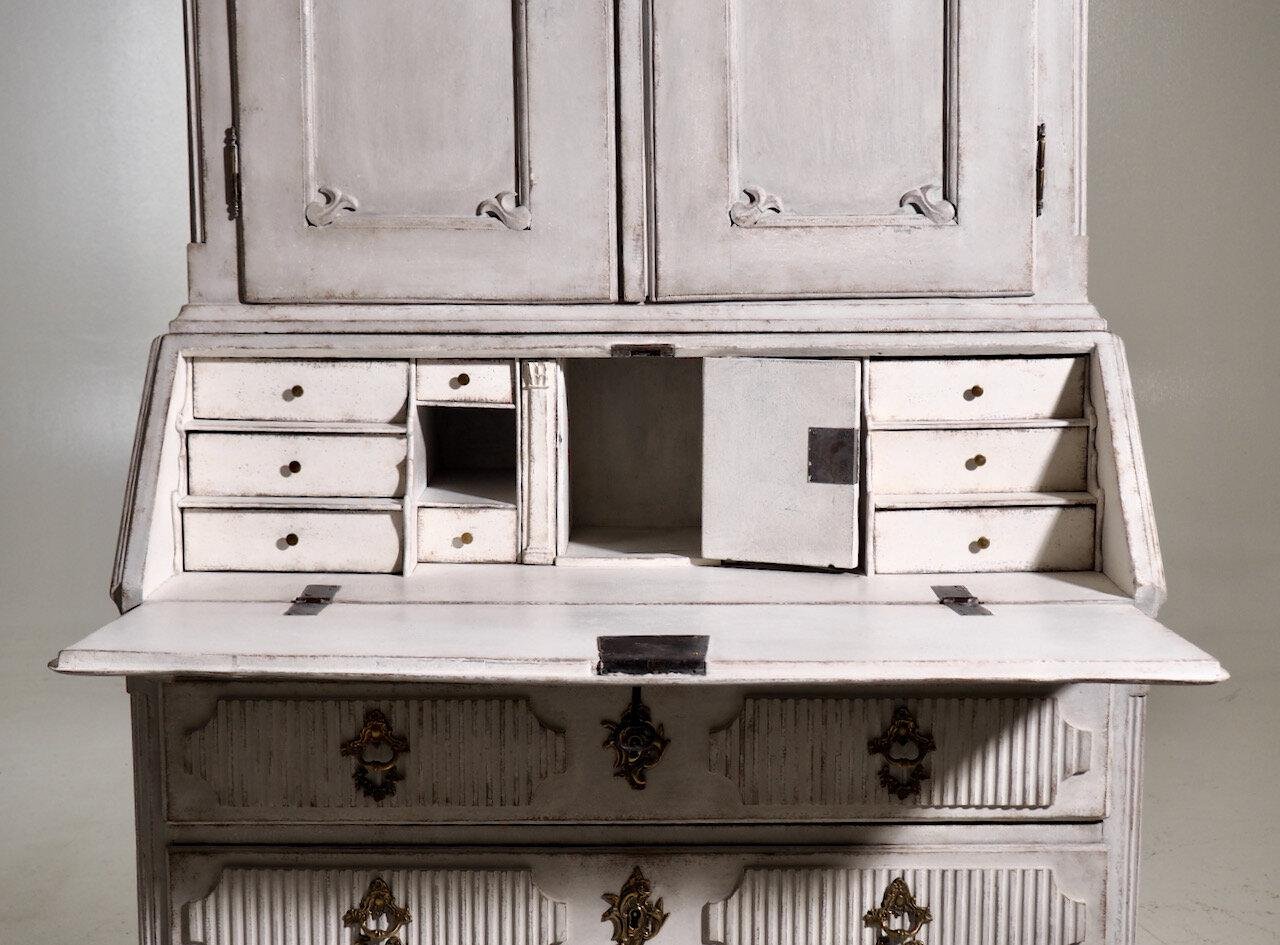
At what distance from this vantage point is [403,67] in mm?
2156

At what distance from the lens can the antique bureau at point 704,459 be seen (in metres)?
1.99

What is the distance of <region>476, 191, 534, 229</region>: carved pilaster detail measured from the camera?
7.10 feet

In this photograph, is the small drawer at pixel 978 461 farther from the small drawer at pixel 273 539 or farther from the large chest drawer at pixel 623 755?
the small drawer at pixel 273 539

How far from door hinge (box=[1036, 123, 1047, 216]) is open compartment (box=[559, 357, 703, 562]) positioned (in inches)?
29.1

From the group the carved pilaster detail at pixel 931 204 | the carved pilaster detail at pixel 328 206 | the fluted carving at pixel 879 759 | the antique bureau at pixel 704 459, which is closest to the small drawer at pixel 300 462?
the antique bureau at pixel 704 459

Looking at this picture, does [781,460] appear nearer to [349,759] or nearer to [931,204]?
[931,204]

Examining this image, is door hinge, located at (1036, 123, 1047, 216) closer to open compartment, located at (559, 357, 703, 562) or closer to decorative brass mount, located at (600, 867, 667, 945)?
open compartment, located at (559, 357, 703, 562)

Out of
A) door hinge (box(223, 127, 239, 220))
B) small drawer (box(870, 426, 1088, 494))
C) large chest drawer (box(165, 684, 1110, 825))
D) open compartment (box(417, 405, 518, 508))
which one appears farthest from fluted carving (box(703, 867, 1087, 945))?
door hinge (box(223, 127, 239, 220))

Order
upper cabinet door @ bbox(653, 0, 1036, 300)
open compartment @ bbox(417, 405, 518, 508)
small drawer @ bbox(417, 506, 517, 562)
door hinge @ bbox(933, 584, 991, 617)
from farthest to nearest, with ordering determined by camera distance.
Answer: open compartment @ bbox(417, 405, 518, 508) < small drawer @ bbox(417, 506, 517, 562) < upper cabinet door @ bbox(653, 0, 1036, 300) < door hinge @ bbox(933, 584, 991, 617)

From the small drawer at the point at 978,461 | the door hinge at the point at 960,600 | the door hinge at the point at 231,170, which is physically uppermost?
the door hinge at the point at 231,170

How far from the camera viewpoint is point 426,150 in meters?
2.17

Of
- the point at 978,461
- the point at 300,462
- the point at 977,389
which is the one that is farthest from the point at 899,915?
the point at 300,462

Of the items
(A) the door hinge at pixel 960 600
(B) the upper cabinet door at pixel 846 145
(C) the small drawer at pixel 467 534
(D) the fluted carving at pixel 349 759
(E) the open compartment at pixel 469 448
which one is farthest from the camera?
(E) the open compartment at pixel 469 448

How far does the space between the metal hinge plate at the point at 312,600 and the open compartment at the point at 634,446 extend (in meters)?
0.64
